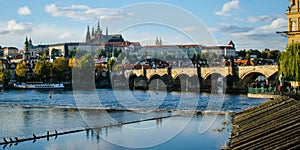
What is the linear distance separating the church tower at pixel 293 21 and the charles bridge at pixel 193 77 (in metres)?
14.9

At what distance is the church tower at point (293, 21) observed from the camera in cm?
4494

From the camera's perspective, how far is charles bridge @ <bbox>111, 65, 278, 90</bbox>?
220ft

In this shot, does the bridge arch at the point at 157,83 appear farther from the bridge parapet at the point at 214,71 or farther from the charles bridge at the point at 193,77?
the bridge parapet at the point at 214,71

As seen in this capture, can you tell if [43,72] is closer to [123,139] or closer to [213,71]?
[213,71]

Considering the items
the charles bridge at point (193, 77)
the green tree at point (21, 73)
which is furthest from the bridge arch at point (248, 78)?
the green tree at point (21, 73)

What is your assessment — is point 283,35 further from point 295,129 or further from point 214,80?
point 214,80

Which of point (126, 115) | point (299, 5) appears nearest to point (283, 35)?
point (299, 5)

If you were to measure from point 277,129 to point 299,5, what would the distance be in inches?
1140

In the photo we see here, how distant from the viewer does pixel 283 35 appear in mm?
46625

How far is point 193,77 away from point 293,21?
117ft

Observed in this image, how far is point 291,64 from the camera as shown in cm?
3891

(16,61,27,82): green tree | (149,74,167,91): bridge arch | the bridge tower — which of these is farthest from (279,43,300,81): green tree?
(16,61,27,82): green tree

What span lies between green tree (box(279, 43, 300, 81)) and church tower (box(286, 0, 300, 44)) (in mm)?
5002

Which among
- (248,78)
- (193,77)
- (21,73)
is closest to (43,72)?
(21,73)
